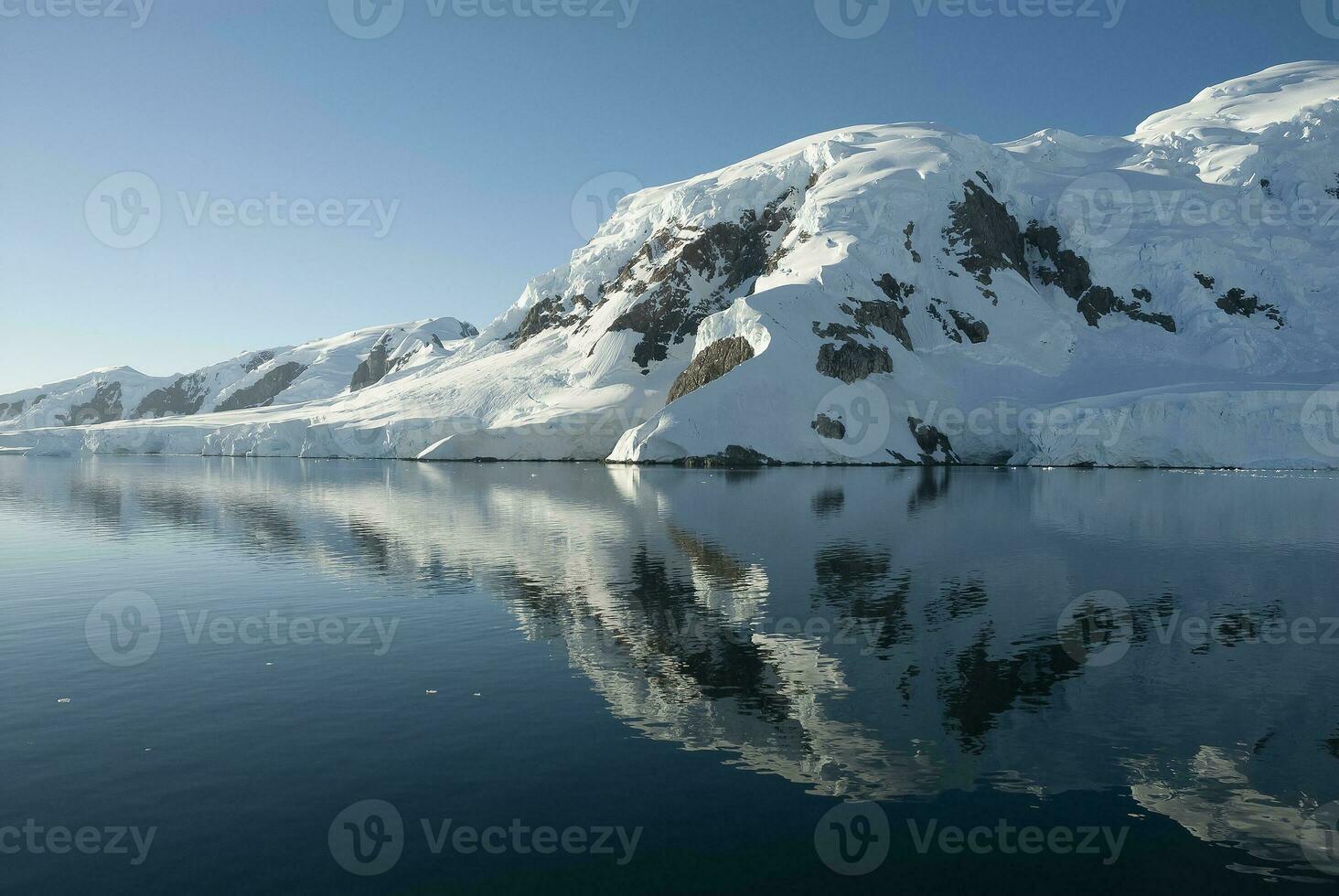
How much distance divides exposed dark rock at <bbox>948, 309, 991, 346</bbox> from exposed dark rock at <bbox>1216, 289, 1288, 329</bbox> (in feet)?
116

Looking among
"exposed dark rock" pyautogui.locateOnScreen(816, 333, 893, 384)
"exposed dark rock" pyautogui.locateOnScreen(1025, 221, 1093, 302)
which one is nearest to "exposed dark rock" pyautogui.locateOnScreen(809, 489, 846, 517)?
"exposed dark rock" pyautogui.locateOnScreen(816, 333, 893, 384)

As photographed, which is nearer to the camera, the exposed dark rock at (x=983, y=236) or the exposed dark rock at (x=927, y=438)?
the exposed dark rock at (x=927, y=438)

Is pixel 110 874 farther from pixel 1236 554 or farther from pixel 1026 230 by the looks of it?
pixel 1026 230

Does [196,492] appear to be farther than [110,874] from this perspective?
Yes

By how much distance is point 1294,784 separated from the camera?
14758mm

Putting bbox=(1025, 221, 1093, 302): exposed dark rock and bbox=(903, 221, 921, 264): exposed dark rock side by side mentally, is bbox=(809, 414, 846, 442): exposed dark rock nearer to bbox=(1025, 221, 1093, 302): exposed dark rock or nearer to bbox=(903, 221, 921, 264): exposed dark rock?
bbox=(903, 221, 921, 264): exposed dark rock

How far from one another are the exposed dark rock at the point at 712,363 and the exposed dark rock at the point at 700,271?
2381cm

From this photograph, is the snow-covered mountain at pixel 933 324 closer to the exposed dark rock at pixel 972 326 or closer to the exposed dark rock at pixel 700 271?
the exposed dark rock at pixel 972 326

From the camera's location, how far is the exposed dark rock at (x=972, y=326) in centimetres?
12988

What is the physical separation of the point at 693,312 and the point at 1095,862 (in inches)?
5548

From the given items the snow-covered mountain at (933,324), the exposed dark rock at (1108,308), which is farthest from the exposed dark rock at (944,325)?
the exposed dark rock at (1108,308)

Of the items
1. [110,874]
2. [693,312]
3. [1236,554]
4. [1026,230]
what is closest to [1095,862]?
[110,874]

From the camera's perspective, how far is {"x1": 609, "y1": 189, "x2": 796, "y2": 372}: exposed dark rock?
14788cm

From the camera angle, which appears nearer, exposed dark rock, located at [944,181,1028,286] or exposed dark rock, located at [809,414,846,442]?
exposed dark rock, located at [809,414,846,442]
